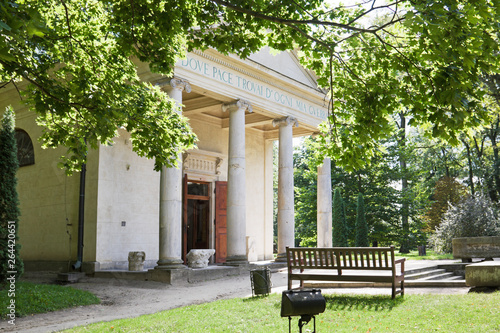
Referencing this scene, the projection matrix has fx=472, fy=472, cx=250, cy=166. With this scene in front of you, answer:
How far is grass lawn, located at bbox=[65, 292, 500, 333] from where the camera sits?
6.57 meters

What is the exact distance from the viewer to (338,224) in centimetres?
2934

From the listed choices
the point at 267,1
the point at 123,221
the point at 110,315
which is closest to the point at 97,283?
the point at 123,221

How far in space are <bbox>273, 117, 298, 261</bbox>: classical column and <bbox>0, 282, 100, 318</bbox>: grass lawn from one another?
8.82 metres

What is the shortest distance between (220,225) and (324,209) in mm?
4800

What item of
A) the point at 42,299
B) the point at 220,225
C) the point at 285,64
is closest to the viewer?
the point at 42,299

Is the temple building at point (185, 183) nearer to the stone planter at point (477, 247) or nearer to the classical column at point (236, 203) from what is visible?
the classical column at point (236, 203)

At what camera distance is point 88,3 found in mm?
9312

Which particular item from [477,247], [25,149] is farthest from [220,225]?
[477,247]

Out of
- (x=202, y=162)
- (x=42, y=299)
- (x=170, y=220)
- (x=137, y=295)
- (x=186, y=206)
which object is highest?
(x=202, y=162)

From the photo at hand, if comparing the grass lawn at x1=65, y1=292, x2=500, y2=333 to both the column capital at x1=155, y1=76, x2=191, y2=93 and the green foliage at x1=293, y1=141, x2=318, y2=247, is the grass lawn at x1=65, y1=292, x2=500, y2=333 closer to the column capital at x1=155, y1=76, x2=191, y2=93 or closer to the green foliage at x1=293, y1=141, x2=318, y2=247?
the column capital at x1=155, y1=76, x2=191, y2=93

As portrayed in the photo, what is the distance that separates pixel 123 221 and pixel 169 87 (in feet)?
16.1

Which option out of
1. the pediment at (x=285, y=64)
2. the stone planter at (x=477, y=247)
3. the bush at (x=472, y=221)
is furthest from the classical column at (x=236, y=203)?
the bush at (x=472, y=221)

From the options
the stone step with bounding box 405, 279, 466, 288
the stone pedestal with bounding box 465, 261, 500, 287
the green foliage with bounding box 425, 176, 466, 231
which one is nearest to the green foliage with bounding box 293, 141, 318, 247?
the green foliage with bounding box 425, 176, 466, 231

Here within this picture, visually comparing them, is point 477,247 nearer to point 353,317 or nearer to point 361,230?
point 353,317
